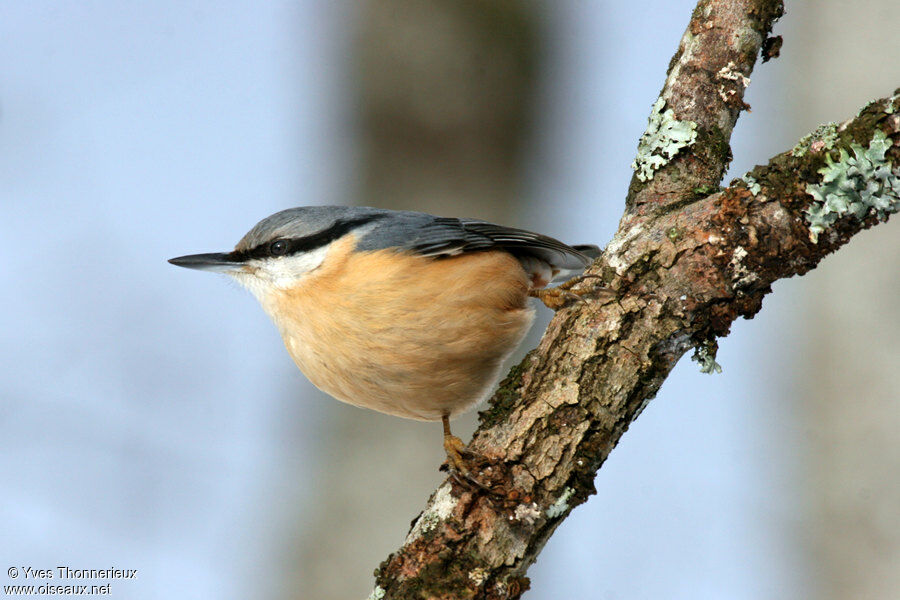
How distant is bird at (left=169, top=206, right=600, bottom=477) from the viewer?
9.58 ft

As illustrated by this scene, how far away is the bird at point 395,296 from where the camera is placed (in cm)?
292

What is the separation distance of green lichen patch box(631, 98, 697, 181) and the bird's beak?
1.69 m

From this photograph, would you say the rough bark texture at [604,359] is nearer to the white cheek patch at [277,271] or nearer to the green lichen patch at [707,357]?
the green lichen patch at [707,357]

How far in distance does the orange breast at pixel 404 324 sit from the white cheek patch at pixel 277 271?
0.04m

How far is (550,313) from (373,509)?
1.36m

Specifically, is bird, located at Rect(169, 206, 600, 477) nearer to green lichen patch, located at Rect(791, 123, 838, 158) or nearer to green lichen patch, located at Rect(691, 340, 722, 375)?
green lichen patch, located at Rect(691, 340, 722, 375)

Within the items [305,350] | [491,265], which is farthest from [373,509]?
[491,265]

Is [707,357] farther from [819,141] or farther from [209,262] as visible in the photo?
[209,262]

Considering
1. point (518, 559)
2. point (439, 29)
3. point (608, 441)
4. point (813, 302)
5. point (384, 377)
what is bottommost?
point (518, 559)

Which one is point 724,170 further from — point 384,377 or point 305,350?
point 305,350

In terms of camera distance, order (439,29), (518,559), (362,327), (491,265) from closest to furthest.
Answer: (518,559)
(362,327)
(491,265)
(439,29)

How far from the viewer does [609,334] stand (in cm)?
211

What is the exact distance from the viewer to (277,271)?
324 centimetres

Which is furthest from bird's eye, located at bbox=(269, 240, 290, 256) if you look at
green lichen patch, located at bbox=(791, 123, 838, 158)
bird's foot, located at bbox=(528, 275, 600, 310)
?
green lichen patch, located at bbox=(791, 123, 838, 158)
